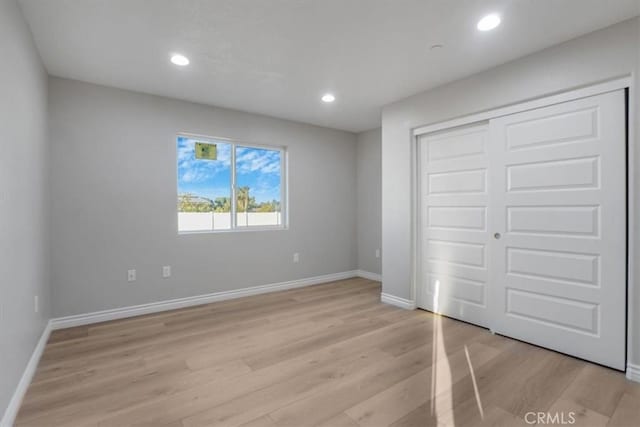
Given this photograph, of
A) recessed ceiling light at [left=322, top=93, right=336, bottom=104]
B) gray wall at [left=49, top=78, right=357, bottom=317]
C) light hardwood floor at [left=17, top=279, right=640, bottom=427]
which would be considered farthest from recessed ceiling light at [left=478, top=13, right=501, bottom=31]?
gray wall at [left=49, top=78, right=357, bottom=317]

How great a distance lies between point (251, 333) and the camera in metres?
2.93

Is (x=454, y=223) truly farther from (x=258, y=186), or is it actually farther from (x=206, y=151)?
(x=206, y=151)

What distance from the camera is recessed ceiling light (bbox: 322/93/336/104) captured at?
11.7 ft

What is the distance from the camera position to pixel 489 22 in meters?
2.15

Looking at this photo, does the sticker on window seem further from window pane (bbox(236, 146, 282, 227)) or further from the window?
window pane (bbox(236, 146, 282, 227))

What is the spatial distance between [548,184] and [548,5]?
50.4 inches

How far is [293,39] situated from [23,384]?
9.81 ft

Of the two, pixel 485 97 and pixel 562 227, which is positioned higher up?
pixel 485 97

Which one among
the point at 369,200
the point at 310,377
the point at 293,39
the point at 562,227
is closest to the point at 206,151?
the point at 293,39

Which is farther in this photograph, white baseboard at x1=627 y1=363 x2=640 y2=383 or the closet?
the closet

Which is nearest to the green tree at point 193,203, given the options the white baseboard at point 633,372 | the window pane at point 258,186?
the window pane at point 258,186

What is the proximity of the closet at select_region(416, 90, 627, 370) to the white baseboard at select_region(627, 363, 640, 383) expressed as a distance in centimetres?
9

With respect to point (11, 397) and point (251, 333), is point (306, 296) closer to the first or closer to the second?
point (251, 333)

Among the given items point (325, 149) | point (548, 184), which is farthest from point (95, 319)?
point (548, 184)
